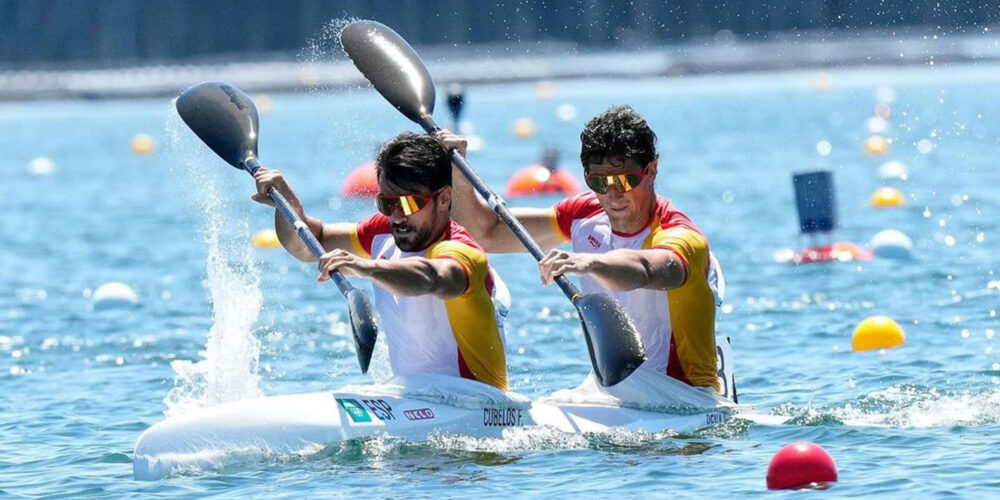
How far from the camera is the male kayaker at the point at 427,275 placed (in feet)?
22.5

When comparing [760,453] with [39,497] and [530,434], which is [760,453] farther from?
[39,497]

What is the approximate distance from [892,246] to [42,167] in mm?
19278

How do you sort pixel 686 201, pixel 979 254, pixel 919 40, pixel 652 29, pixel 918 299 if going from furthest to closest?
pixel 652 29, pixel 919 40, pixel 686 201, pixel 979 254, pixel 918 299

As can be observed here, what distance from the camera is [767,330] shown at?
38.1 feet

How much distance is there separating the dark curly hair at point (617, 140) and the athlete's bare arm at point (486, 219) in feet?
2.14

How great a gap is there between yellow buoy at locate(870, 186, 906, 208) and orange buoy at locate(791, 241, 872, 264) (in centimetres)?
374

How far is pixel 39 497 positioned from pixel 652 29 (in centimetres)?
4908

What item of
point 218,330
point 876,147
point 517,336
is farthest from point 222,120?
point 876,147

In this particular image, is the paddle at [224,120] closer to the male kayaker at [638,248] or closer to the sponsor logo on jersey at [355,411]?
the sponsor logo on jersey at [355,411]

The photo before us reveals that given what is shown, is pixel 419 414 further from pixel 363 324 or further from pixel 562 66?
pixel 562 66

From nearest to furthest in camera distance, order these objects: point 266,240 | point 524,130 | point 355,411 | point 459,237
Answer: point 355,411 → point 459,237 → point 266,240 → point 524,130

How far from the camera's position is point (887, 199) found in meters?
18.6

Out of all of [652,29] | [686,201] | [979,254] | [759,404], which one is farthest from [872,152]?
[652,29]

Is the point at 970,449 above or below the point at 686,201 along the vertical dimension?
below
